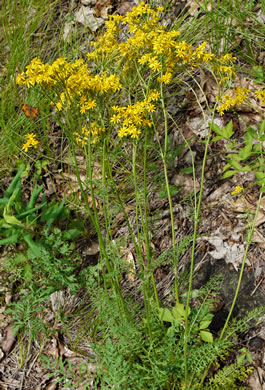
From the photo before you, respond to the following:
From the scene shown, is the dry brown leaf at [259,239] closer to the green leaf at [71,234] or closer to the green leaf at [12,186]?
the green leaf at [71,234]

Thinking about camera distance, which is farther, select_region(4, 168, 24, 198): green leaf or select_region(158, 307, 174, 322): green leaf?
select_region(4, 168, 24, 198): green leaf

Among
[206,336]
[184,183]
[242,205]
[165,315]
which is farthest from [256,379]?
[184,183]

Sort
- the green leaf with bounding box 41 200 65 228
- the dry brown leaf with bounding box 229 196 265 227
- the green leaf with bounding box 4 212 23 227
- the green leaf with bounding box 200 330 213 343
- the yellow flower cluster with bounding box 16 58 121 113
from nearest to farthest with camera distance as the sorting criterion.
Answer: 1. the yellow flower cluster with bounding box 16 58 121 113
2. the green leaf with bounding box 200 330 213 343
3. the green leaf with bounding box 4 212 23 227
4. the dry brown leaf with bounding box 229 196 265 227
5. the green leaf with bounding box 41 200 65 228

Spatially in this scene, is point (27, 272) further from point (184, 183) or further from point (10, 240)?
point (184, 183)

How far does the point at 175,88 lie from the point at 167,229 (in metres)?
0.99

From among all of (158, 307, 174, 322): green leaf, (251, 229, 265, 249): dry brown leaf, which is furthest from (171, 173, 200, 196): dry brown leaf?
(158, 307, 174, 322): green leaf

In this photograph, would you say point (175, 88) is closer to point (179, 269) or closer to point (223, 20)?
point (223, 20)

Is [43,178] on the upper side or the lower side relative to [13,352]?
upper

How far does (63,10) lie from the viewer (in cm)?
322

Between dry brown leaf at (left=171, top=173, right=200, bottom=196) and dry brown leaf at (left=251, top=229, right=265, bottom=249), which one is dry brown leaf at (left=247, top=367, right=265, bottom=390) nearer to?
dry brown leaf at (left=251, top=229, right=265, bottom=249)

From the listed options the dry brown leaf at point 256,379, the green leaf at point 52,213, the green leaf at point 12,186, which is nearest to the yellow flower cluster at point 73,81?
the green leaf at point 12,186

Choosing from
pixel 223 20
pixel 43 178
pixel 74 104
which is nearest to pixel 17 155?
pixel 43 178

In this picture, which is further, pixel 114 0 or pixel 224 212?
pixel 114 0

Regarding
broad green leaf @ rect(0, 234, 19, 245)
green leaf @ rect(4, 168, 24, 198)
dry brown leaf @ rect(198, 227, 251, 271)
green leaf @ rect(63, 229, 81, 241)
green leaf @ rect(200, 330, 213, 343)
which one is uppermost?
green leaf @ rect(4, 168, 24, 198)
